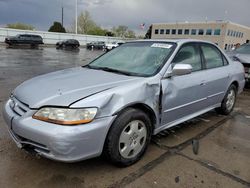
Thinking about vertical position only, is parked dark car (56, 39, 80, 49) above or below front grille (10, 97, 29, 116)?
above

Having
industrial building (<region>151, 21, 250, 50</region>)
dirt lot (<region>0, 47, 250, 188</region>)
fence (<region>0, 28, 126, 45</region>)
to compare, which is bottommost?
dirt lot (<region>0, 47, 250, 188</region>)

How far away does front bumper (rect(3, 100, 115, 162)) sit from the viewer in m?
2.18

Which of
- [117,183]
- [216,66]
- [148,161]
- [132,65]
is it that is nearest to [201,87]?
[216,66]

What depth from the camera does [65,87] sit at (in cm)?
262

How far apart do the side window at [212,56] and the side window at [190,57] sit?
27 centimetres

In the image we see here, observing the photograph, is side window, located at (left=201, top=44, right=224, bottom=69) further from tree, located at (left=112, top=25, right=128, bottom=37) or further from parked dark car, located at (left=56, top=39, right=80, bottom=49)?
tree, located at (left=112, top=25, right=128, bottom=37)

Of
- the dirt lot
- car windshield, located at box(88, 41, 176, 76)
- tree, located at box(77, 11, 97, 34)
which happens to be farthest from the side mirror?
tree, located at box(77, 11, 97, 34)

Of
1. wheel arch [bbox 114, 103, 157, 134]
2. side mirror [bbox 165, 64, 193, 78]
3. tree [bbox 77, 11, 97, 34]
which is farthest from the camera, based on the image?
tree [bbox 77, 11, 97, 34]

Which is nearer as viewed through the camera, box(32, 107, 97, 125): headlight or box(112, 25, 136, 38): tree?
box(32, 107, 97, 125): headlight

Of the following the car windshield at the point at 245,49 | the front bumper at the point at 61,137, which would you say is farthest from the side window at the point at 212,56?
the car windshield at the point at 245,49

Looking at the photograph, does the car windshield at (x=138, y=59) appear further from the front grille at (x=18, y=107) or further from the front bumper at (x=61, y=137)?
the front grille at (x=18, y=107)

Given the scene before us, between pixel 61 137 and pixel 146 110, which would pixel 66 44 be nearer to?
pixel 146 110

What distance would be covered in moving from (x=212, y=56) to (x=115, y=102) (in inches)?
104

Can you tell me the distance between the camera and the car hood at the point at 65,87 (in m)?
2.37
